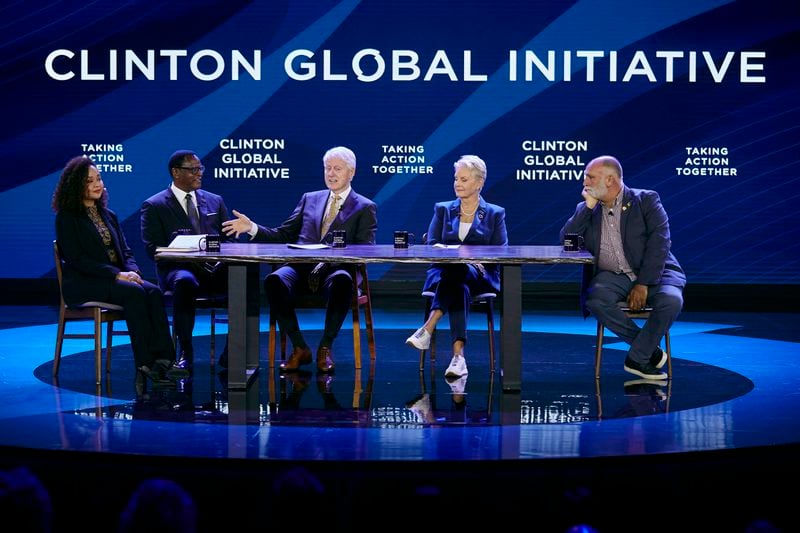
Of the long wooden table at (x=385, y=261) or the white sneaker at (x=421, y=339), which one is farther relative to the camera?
the white sneaker at (x=421, y=339)

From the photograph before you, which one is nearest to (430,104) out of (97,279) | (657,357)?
(657,357)

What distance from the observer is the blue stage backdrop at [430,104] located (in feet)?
28.4

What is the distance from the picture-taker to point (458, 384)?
17.8ft

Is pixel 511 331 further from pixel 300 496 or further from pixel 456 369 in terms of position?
pixel 300 496

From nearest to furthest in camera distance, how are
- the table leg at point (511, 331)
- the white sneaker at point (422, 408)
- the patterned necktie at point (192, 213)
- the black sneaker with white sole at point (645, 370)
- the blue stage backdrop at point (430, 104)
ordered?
the white sneaker at point (422, 408) → the table leg at point (511, 331) → the black sneaker with white sole at point (645, 370) → the patterned necktie at point (192, 213) → the blue stage backdrop at point (430, 104)

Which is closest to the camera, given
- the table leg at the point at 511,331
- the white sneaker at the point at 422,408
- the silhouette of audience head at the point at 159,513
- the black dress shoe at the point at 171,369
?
the silhouette of audience head at the point at 159,513

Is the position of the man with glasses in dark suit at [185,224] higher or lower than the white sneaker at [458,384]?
higher

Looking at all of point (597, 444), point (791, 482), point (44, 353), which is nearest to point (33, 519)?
point (597, 444)

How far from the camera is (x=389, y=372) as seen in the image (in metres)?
5.77

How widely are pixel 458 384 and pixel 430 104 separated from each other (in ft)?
12.7

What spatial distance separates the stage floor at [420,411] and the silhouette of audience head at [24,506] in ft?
5.07

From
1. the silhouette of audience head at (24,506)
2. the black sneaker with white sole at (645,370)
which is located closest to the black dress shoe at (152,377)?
the black sneaker with white sole at (645,370)

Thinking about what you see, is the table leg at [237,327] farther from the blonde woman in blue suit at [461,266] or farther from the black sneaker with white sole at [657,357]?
the black sneaker with white sole at [657,357]

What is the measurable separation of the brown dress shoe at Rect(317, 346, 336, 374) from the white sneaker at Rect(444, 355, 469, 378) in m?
0.63
